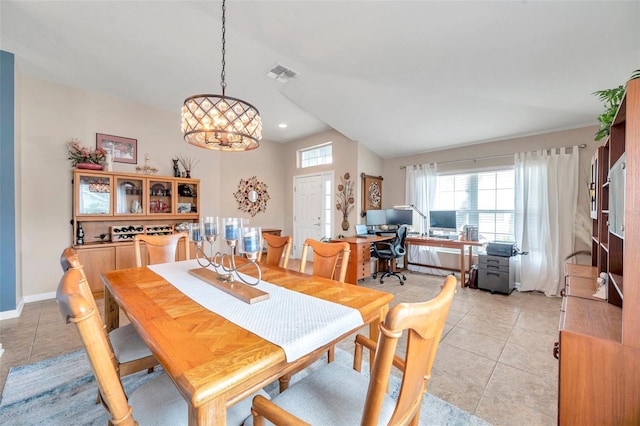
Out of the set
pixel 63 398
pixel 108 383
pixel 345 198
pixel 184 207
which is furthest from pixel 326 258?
pixel 184 207

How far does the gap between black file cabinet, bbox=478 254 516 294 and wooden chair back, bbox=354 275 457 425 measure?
3576 mm

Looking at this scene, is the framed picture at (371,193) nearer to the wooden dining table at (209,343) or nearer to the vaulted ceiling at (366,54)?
the vaulted ceiling at (366,54)

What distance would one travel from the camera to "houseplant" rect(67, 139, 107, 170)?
3.51 meters

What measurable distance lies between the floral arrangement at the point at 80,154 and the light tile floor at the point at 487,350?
73.7 inches

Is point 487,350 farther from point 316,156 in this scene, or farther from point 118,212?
point 118,212

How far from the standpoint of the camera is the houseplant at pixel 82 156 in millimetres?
3514

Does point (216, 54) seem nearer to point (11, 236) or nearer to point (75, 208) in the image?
point (75, 208)

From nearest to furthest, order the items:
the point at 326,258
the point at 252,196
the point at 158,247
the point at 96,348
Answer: the point at 96,348 < the point at 326,258 < the point at 158,247 < the point at 252,196

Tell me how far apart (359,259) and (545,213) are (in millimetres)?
2654

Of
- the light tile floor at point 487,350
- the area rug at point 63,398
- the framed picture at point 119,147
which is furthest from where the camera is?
the framed picture at point 119,147

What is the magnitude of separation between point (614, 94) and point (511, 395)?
2.13 meters

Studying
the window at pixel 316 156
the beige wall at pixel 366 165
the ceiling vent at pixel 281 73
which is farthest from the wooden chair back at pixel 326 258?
the window at pixel 316 156

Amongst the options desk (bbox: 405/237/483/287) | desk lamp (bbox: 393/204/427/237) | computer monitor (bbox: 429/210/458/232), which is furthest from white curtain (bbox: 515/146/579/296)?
desk lamp (bbox: 393/204/427/237)

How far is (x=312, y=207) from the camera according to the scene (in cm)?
580
